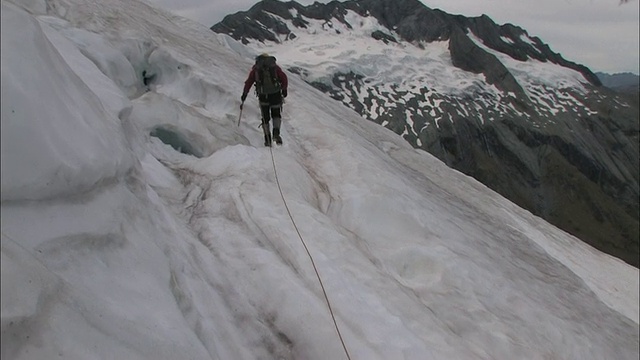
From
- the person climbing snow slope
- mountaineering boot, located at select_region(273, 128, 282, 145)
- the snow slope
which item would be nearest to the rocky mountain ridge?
the snow slope

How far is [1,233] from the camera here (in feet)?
12.2

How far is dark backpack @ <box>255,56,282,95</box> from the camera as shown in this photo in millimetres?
13117

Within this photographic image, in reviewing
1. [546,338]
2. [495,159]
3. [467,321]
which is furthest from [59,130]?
[495,159]

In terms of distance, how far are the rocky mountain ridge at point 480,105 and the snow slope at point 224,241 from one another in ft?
443

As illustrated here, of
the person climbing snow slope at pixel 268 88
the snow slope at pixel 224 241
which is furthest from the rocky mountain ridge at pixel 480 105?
the person climbing snow slope at pixel 268 88

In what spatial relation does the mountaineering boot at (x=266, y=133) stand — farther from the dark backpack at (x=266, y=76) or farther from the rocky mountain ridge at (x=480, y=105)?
the rocky mountain ridge at (x=480, y=105)

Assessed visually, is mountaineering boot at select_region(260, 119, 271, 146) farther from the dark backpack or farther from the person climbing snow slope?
the dark backpack

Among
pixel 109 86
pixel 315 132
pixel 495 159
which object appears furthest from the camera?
pixel 495 159

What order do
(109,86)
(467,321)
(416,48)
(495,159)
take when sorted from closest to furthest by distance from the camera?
(467,321) → (109,86) → (495,159) → (416,48)

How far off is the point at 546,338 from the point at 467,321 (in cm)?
175

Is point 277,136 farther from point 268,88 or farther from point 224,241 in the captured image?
point 224,241

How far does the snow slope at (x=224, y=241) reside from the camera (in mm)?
4230

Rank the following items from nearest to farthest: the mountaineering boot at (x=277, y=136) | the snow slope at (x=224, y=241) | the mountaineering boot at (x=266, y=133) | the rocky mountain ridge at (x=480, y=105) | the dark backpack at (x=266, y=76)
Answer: the snow slope at (x=224, y=241), the dark backpack at (x=266, y=76), the mountaineering boot at (x=266, y=133), the mountaineering boot at (x=277, y=136), the rocky mountain ridge at (x=480, y=105)

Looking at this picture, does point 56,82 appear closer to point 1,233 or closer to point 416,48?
point 1,233
